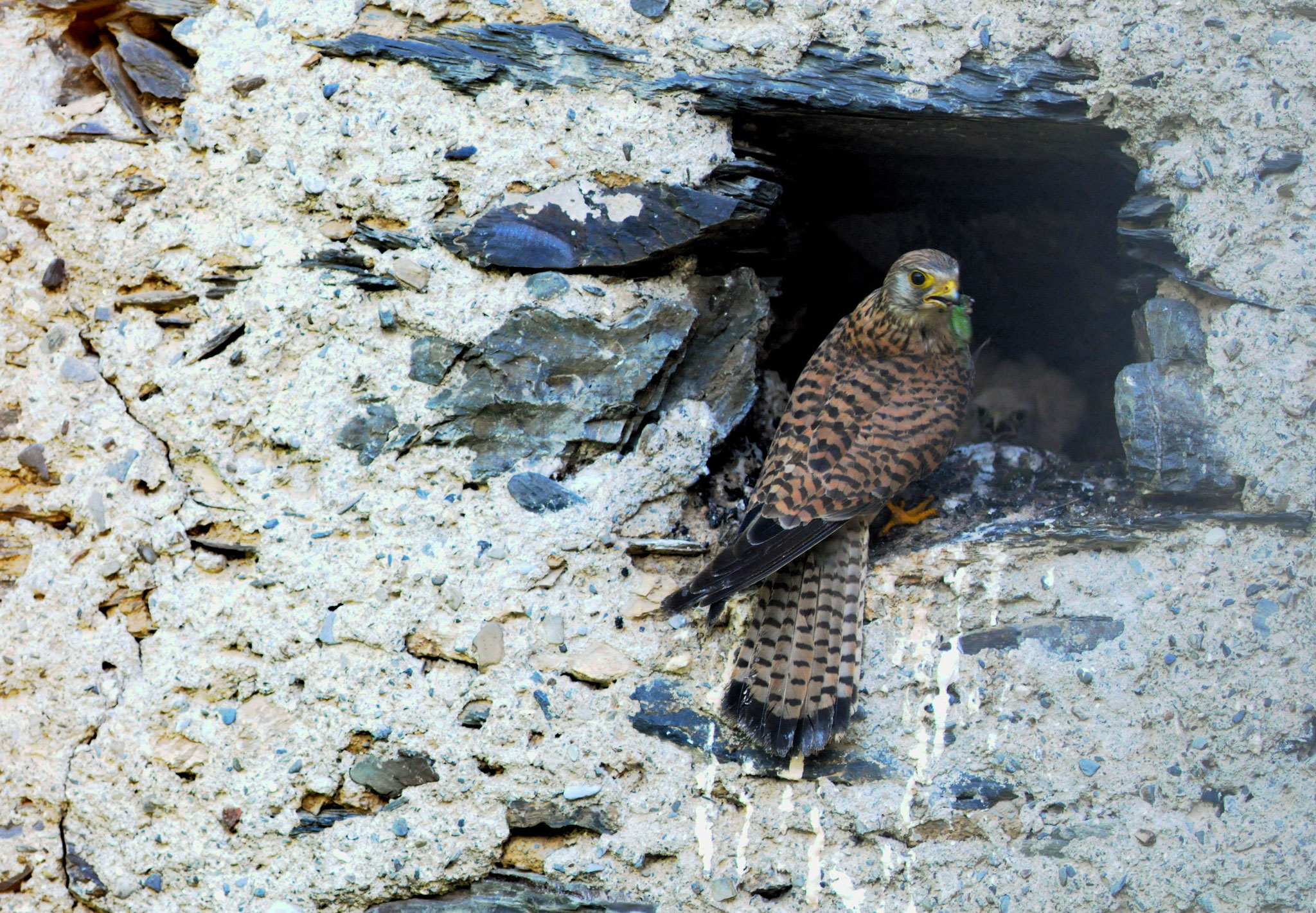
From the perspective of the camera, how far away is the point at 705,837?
2.20m

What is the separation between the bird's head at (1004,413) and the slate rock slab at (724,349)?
108cm

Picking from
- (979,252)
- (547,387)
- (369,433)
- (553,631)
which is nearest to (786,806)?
(553,631)

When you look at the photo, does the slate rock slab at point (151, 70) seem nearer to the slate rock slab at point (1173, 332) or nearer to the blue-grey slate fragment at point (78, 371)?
the blue-grey slate fragment at point (78, 371)

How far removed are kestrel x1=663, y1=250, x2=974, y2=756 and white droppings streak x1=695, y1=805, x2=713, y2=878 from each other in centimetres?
19

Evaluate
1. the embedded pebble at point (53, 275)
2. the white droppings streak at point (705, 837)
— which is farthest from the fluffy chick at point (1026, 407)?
the embedded pebble at point (53, 275)

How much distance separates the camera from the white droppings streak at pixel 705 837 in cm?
219

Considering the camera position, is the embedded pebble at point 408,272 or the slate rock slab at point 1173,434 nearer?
the embedded pebble at point 408,272

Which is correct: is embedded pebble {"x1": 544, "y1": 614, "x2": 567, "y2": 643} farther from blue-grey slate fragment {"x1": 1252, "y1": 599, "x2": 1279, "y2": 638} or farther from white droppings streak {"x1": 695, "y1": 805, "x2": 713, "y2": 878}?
blue-grey slate fragment {"x1": 1252, "y1": 599, "x2": 1279, "y2": 638}

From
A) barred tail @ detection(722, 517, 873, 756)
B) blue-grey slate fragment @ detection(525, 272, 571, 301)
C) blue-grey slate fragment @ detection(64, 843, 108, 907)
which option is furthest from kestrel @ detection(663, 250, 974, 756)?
blue-grey slate fragment @ detection(64, 843, 108, 907)

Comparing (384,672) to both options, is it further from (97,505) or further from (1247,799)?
(1247,799)

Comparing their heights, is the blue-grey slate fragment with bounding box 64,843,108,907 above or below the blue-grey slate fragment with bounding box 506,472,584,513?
below

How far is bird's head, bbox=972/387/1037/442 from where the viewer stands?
10.9 feet

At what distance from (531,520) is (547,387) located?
0.97ft

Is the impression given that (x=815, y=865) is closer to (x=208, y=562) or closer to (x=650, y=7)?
(x=208, y=562)
